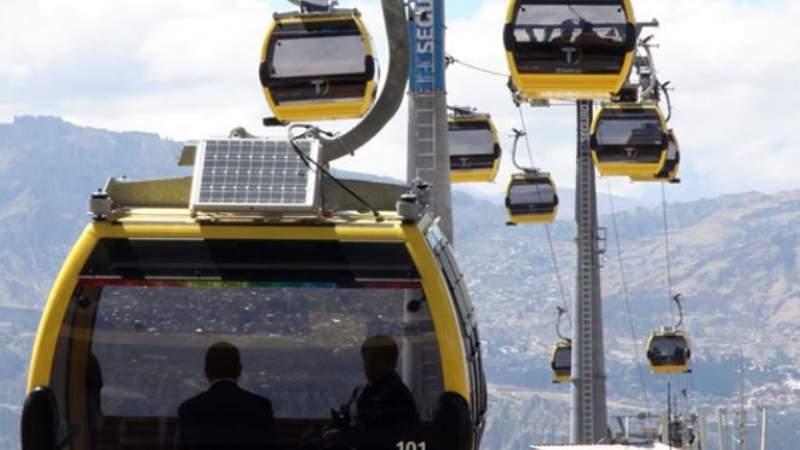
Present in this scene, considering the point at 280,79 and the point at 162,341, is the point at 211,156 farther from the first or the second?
the point at 280,79

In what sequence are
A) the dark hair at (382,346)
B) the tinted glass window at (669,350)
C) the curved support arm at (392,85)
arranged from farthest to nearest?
the tinted glass window at (669,350) < the curved support arm at (392,85) < the dark hair at (382,346)

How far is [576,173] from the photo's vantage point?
5406 centimetres

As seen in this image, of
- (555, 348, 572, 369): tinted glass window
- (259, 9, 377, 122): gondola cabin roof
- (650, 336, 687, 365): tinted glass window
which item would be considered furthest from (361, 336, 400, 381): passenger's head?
(555, 348, 572, 369): tinted glass window

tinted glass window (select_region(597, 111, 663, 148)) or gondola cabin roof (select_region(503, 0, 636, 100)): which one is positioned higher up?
tinted glass window (select_region(597, 111, 663, 148))

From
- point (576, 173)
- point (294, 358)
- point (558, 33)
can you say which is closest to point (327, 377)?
point (294, 358)

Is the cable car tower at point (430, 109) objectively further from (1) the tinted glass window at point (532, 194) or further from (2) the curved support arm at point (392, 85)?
(1) the tinted glass window at point (532, 194)

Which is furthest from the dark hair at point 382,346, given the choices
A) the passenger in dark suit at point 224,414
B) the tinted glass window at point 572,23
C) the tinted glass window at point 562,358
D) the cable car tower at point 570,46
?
the tinted glass window at point 562,358

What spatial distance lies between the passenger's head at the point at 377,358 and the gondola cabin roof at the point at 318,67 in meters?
Answer: 9.34

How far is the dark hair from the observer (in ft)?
34.6

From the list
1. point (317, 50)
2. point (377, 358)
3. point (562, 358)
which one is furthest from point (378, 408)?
point (562, 358)

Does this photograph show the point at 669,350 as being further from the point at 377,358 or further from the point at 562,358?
the point at 377,358

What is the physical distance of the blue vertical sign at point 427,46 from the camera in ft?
58.5

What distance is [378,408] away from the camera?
10656 mm

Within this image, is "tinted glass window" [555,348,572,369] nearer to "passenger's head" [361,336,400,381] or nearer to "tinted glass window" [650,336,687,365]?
"tinted glass window" [650,336,687,365]
